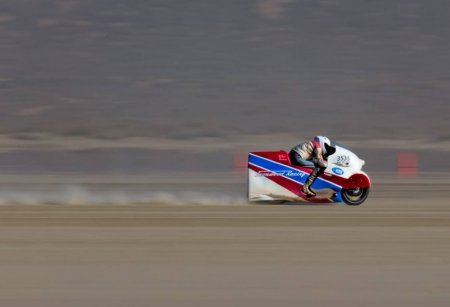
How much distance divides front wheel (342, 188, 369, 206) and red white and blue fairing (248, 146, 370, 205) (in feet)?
0.21

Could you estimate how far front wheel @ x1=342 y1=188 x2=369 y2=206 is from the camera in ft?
59.7

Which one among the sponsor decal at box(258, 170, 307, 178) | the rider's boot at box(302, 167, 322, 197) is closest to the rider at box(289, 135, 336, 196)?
the rider's boot at box(302, 167, 322, 197)

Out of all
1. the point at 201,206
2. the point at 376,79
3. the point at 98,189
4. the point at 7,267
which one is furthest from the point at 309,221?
the point at 376,79

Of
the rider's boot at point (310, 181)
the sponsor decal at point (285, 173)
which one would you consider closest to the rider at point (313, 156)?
the rider's boot at point (310, 181)

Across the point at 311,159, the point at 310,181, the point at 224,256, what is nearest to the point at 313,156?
the point at 311,159

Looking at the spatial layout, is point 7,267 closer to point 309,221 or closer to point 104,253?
point 104,253

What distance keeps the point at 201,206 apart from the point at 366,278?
7.89 metres

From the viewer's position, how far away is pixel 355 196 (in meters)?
18.3

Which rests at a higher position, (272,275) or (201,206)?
(201,206)

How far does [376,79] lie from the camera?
53.9 m

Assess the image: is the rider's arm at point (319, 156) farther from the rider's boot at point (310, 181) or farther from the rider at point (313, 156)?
the rider's boot at point (310, 181)

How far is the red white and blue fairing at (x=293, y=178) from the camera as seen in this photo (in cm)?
1795

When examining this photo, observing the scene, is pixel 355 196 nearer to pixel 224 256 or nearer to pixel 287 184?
pixel 287 184

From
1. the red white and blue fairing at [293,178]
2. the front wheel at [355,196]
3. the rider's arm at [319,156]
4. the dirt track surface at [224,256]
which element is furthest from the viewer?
the front wheel at [355,196]
